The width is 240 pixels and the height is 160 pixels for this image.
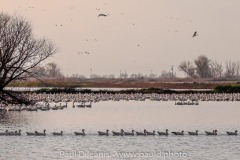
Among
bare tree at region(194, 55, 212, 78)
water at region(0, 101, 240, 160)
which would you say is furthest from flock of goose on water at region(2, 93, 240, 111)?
bare tree at region(194, 55, 212, 78)

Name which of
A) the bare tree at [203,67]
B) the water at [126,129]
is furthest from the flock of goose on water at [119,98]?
the bare tree at [203,67]

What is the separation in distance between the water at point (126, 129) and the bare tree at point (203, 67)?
114 m

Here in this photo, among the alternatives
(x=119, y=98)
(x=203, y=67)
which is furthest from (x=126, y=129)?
(x=203, y=67)

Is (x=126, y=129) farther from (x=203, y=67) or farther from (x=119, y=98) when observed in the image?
(x=203, y=67)

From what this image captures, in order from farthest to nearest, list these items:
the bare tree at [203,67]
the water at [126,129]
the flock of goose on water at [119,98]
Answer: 1. the bare tree at [203,67]
2. the flock of goose on water at [119,98]
3. the water at [126,129]

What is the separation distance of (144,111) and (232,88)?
36735mm

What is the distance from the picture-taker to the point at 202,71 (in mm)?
189375

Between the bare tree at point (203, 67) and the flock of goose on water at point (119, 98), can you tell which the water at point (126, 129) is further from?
the bare tree at point (203, 67)

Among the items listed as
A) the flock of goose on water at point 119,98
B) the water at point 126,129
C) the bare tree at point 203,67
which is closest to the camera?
the water at point 126,129

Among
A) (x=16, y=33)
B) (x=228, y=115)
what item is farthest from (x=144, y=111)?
(x=16, y=33)

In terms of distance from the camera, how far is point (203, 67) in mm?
190750

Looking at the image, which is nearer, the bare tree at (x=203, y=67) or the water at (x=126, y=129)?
the water at (x=126, y=129)

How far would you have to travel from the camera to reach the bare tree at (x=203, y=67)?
189375 millimetres

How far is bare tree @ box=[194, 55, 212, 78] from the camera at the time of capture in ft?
621
